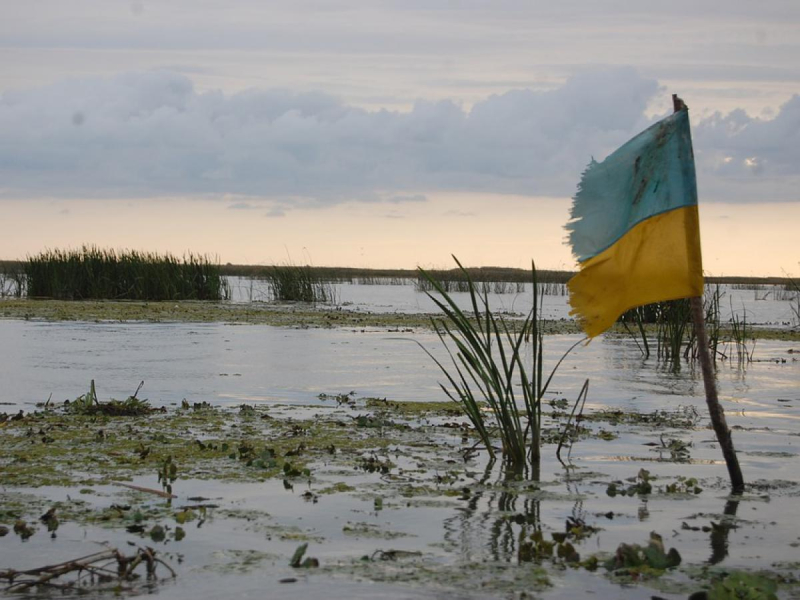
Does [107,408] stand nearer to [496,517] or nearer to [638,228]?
[496,517]

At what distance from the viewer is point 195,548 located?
4.73m

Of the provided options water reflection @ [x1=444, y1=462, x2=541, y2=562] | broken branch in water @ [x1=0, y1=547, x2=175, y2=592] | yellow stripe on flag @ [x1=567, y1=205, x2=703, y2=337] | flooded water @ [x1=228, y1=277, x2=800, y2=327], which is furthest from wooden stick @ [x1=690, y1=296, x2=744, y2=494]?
flooded water @ [x1=228, y1=277, x2=800, y2=327]

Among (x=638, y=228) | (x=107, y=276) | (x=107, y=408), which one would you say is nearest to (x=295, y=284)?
(x=107, y=276)

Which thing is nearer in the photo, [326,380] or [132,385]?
[132,385]

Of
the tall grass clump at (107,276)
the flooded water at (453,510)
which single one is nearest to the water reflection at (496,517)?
the flooded water at (453,510)

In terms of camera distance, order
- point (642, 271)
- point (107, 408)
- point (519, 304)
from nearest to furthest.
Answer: point (642, 271) < point (107, 408) < point (519, 304)

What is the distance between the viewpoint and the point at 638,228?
5.69m

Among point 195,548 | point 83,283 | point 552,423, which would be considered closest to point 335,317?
point 83,283

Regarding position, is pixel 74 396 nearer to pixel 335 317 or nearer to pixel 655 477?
pixel 655 477

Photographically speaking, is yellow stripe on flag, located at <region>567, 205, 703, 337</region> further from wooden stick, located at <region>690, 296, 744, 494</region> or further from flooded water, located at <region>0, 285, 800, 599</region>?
flooded water, located at <region>0, 285, 800, 599</region>

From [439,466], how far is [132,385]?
18.9ft

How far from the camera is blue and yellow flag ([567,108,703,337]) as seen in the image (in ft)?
18.4

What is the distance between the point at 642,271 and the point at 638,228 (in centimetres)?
24

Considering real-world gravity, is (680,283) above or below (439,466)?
above
